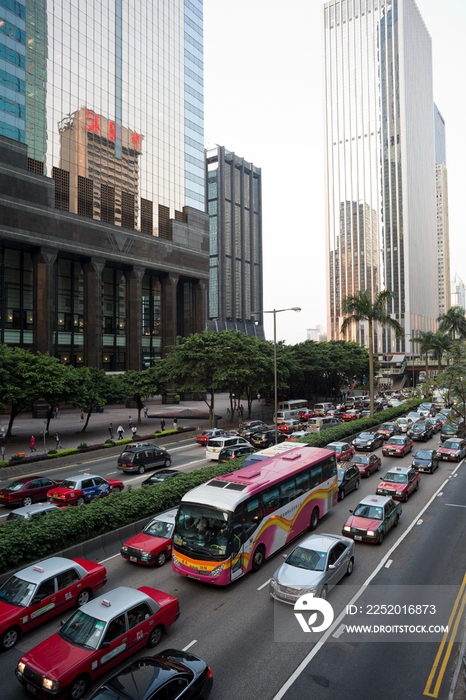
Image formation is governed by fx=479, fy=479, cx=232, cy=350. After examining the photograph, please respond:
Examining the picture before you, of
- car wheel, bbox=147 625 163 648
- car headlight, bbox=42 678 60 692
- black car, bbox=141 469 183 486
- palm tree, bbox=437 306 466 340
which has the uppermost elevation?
palm tree, bbox=437 306 466 340

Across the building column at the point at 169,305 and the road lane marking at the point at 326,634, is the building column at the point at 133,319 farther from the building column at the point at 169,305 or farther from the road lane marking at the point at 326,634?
the road lane marking at the point at 326,634

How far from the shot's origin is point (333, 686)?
9.86m

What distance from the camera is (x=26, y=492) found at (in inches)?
950

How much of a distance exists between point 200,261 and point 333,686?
276ft

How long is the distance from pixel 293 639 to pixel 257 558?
4086 millimetres

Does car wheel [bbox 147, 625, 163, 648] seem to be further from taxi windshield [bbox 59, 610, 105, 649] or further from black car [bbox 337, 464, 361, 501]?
black car [bbox 337, 464, 361, 501]

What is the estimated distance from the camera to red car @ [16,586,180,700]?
9391 mm

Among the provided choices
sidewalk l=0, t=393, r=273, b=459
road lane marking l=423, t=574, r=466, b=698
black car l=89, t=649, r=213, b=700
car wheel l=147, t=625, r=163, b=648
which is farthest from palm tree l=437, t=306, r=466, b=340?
black car l=89, t=649, r=213, b=700

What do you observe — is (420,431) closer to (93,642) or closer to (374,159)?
(93,642)

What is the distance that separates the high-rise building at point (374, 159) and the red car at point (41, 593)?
164 m

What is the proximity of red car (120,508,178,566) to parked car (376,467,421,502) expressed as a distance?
1170 centimetres

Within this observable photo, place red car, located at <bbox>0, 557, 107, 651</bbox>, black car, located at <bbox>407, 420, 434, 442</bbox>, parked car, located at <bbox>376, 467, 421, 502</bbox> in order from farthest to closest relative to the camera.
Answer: black car, located at <bbox>407, 420, 434, 442</bbox> → parked car, located at <bbox>376, 467, 421, 502</bbox> → red car, located at <bbox>0, 557, 107, 651</bbox>

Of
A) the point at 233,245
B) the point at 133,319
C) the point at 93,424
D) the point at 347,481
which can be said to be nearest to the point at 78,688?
the point at 347,481

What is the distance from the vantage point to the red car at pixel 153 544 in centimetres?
1611
